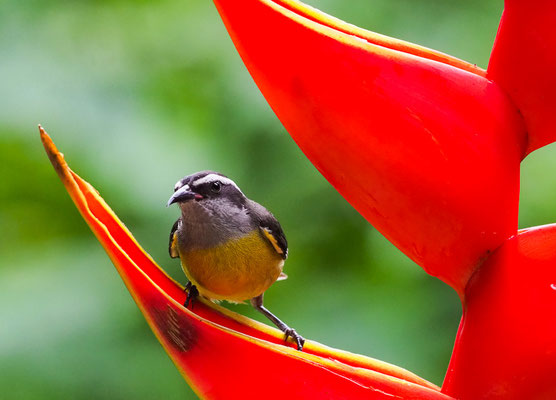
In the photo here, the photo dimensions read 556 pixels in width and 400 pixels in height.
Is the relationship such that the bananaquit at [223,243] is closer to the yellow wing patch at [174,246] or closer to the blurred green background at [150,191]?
the yellow wing patch at [174,246]

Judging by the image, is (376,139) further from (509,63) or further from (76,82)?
(76,82)

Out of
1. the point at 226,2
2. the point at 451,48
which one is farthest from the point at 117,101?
the point at 226,2

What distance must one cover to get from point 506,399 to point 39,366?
3.28 ft

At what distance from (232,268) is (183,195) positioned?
145 mm

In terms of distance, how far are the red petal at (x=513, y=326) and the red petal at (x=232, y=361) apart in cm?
3

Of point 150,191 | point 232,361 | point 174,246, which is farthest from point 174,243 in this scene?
point 232,361

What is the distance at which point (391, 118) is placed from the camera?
426mm

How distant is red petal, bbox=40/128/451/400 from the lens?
0.46 meters

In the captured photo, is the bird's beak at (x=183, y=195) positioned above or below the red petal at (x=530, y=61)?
below

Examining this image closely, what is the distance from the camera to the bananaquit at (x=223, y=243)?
2.92 ft

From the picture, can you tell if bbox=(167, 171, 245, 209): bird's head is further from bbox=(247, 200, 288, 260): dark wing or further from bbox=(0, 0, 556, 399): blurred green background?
bbox=(0, 0, 556, 399): blurred green background

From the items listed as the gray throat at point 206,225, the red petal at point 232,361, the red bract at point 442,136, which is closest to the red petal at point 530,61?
the red bract at point 442,136

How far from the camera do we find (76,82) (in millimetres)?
1444

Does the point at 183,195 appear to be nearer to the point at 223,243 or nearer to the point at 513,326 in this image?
the point at 223,243
